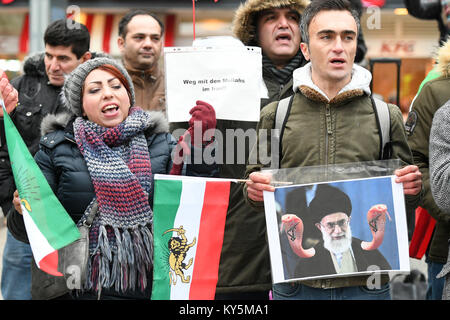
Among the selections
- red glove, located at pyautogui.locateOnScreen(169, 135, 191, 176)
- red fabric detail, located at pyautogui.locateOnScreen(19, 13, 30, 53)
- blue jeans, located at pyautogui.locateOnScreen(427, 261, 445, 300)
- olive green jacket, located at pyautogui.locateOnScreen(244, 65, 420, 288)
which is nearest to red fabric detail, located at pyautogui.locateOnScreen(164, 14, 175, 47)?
red fabric detail, located at pyautogui.locateOnScreen(19, 13, 30, 53)

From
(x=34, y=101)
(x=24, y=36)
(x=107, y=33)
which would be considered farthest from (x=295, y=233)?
(x=24, y=36)

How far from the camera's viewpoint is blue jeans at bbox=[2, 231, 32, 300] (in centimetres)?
471

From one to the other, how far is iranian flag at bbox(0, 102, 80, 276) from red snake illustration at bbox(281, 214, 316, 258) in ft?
3.18

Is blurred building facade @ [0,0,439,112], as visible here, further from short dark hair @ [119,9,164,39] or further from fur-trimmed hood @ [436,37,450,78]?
fur-trimmed hood @ [436,37,450,78]

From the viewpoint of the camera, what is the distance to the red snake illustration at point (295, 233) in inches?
119

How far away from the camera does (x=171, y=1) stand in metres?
14.0

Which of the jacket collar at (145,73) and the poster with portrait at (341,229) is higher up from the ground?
the jacket collar at (145,73)

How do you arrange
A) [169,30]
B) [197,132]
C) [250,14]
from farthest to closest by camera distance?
[169,30] → [250,14] → [197,132]

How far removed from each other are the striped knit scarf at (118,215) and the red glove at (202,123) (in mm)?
281

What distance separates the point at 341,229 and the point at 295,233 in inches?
7.8

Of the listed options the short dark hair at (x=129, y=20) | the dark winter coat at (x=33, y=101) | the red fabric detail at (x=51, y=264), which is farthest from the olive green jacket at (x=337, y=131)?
the short dark hair at (x=129, y=20)

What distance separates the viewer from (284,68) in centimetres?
407

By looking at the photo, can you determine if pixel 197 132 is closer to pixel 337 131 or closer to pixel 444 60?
pixel 337 131

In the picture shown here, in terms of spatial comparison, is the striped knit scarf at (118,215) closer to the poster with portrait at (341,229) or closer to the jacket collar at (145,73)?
the poster with portrait at (341,229)
